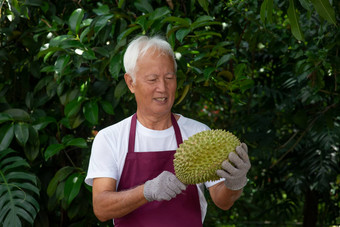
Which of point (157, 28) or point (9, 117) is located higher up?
point (157, 28)

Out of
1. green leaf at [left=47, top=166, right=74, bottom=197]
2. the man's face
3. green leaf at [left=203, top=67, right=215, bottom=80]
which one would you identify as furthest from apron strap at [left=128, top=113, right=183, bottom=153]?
green leaf at [left=47, top=166, right=74, bottom=197]

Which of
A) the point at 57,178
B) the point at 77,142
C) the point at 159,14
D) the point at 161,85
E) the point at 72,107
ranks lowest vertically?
the point at 57,178

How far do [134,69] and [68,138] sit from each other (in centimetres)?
97

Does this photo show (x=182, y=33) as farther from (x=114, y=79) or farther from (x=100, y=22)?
(x=114, y=79)

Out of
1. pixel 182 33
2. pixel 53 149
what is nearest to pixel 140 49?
pixel 182 33

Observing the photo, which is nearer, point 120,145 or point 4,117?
point 120,145

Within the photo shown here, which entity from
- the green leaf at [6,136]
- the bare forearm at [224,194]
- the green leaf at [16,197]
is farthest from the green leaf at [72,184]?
the bare forearm at [224,194]

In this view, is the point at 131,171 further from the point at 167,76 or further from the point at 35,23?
the point at 35,23

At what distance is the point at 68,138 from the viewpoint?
2863 millimetres

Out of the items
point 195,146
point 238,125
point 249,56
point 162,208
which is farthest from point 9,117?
point 249,56

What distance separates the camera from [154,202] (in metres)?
2.04

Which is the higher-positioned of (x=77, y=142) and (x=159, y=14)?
(x=159, y=14)

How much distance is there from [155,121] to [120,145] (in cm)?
19

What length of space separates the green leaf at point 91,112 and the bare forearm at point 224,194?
872 mm
